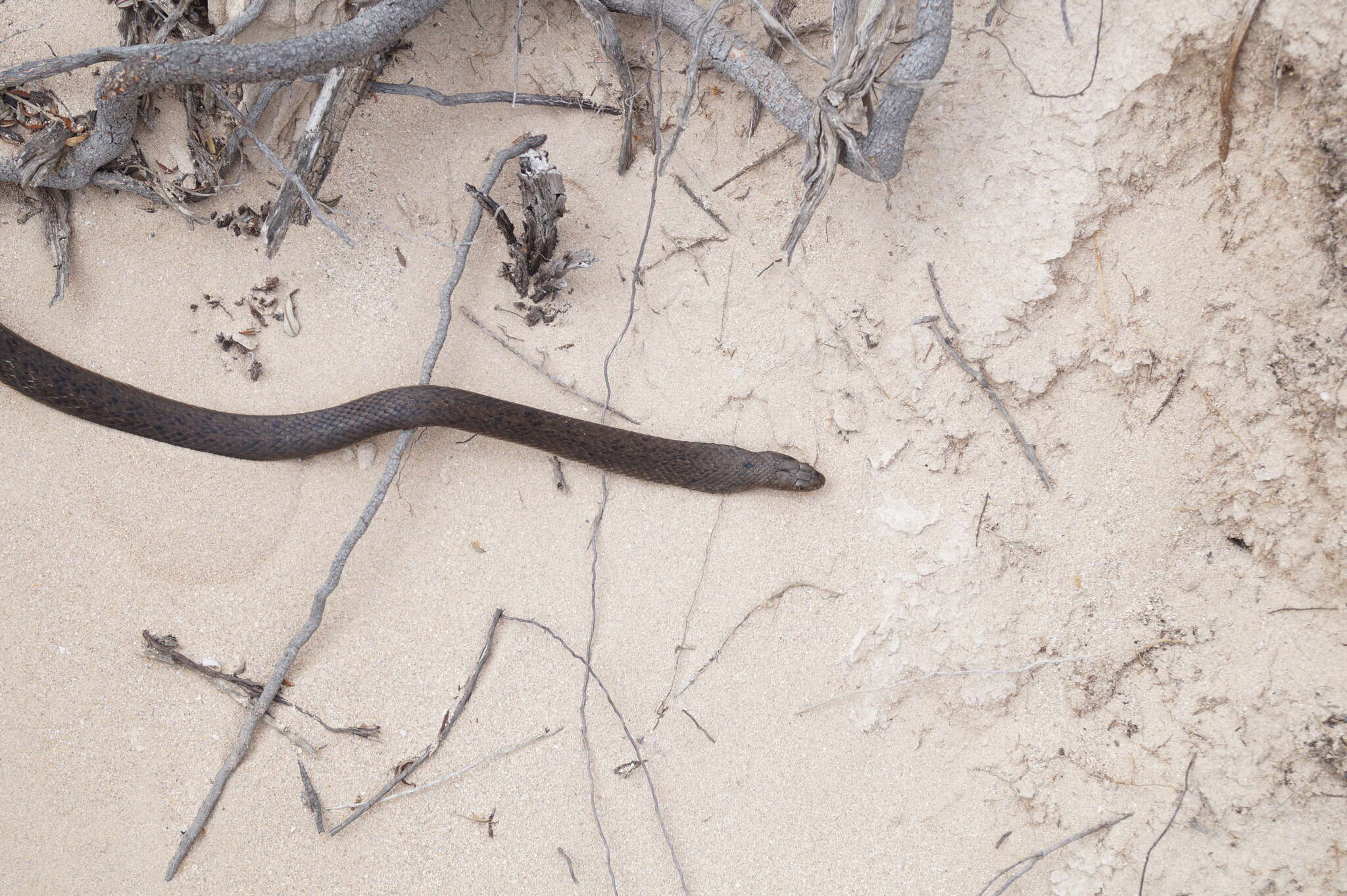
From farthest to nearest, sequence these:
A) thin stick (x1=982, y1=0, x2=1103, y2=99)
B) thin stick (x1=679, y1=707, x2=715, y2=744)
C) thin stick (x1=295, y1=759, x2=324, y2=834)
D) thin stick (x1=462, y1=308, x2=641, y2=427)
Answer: thin stick (x1=462, y1=308, x2=641, y2=427), thin stick (x1=679, y1=707, x2=715, y2=744), thin stick (x1=295, y1=759, x2=324, y2=834), thin stick (x1=982, y1=0, x2=1103, y2=99)

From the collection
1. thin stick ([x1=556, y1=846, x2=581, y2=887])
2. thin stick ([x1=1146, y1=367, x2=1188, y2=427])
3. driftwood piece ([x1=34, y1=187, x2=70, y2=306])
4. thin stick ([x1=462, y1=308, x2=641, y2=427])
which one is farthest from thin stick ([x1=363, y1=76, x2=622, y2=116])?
thin stick ([x1=556, y1=846, x2=581, y2=887])

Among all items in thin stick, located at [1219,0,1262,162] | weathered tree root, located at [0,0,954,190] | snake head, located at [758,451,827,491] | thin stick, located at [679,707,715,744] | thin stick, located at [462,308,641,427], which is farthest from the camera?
thin stick, located at [462,308,641,427]

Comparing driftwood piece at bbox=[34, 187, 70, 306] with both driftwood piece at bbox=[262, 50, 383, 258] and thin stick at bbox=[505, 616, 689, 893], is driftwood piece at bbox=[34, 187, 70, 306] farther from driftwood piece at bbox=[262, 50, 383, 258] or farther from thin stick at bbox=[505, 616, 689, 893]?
thin stick at bbox=[505, 616, 689, 893]

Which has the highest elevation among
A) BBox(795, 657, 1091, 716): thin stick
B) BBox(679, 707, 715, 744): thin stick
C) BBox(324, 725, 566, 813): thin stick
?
BBox(324, 725, 566, 813): thin stick

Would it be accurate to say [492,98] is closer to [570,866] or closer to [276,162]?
[276,162]

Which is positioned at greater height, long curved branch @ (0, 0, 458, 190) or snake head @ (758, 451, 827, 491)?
long curved branch @ (0, 0, 458, 190)

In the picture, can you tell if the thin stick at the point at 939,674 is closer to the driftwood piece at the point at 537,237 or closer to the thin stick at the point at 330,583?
the thin stick at the point at 330,583
